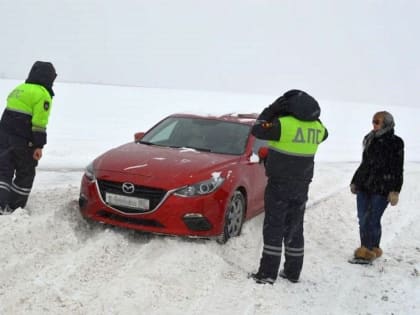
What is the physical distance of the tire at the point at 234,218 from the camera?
5789 mm

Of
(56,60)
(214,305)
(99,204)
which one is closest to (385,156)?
A: (214,305)

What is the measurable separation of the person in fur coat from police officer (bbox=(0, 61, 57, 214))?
12.1 ft

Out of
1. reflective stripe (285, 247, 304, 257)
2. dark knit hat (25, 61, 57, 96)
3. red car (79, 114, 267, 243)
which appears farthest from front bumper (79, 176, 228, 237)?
dark knit hat (25, 61, 57, 96)

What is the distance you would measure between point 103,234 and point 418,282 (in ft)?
10.9

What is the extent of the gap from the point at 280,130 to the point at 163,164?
1.55 m

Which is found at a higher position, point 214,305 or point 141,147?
point 141,147

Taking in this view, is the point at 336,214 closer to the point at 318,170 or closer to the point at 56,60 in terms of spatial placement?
the point at 318,170

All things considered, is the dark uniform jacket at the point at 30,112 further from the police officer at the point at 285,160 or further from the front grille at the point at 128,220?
the police officer at the point at 285,160

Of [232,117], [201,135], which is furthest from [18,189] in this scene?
[232,117]

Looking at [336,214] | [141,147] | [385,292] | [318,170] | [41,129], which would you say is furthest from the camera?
[318,170]

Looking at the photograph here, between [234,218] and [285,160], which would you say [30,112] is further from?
[285,160]

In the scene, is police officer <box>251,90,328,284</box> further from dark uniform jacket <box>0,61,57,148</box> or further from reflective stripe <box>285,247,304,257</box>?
dark uniform jacket <box>0,61,57,148</box>

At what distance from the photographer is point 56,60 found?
120 metres

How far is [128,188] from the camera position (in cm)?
554
